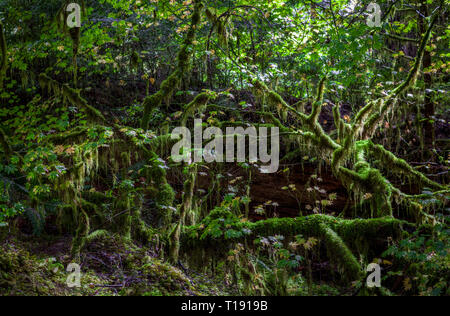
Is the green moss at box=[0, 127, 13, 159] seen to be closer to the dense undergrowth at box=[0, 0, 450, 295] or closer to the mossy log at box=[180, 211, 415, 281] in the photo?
the dense undergrowth at box=[0, 0, 450, 295]

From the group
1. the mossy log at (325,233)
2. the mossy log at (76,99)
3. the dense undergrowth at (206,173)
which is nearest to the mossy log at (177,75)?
the dense undergrowth at (206,173)

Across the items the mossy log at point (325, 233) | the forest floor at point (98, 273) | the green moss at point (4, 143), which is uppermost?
the green moss at point (4, 143)

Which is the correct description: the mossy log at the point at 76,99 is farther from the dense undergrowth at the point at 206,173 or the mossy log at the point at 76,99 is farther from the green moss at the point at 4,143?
the green moss at the point at 4,143

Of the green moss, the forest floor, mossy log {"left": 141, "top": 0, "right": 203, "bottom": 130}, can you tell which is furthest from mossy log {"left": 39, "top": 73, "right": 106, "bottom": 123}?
the forest floor

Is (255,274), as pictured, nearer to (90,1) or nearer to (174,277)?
(174,277)

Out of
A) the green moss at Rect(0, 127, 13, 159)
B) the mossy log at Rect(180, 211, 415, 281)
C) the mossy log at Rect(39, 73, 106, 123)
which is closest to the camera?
the green moss at Rect(0, 127, 13, 159)

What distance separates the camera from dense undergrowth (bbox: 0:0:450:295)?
4.95 m

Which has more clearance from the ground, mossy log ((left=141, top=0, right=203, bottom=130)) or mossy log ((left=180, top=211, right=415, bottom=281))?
mossy log ((left=141, top=0, right=203, bottom=130))

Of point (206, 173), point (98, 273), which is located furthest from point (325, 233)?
point (98, 273)

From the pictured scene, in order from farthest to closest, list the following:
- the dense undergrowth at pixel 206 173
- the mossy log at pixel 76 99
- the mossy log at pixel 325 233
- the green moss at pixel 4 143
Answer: the mossy log at pixel 76 99, the mossy log at pixel 325 233, the dense undergrowth at pixel 206 173, the green moss at pixel 4 143

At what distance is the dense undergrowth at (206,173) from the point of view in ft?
16.2

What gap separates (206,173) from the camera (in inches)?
271
